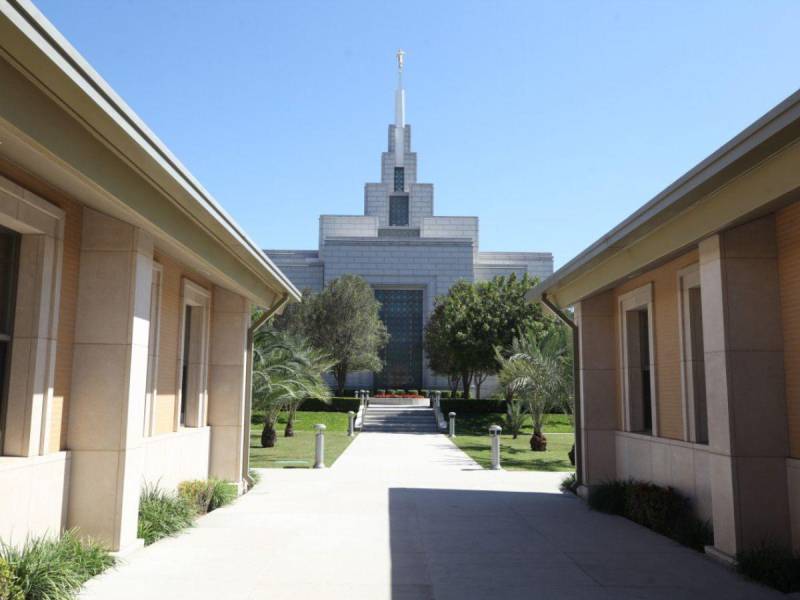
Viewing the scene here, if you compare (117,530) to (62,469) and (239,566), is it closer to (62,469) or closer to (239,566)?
(62,469)

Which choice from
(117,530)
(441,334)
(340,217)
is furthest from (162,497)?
(340,217)

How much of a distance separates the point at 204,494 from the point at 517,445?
1640 centimetres

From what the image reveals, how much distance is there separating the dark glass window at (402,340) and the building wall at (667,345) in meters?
44.0

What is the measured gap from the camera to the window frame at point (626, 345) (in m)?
10.6

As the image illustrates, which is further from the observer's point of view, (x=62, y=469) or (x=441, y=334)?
(x=441, y=334)

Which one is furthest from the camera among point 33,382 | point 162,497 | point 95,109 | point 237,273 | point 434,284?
point 434,284

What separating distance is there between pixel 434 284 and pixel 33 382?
48797 millimetres

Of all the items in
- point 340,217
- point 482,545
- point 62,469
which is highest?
point 340,217

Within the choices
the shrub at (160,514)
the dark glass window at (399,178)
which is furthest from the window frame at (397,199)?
the shrub at (160,514)

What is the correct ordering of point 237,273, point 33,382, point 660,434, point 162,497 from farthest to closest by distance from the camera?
point 237,273, point 660,434, point 162,497, point 33,382

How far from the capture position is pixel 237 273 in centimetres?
1145

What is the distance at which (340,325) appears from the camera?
43688mm

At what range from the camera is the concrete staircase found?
33.0 meters

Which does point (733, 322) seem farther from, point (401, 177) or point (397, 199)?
point (401, 177)
